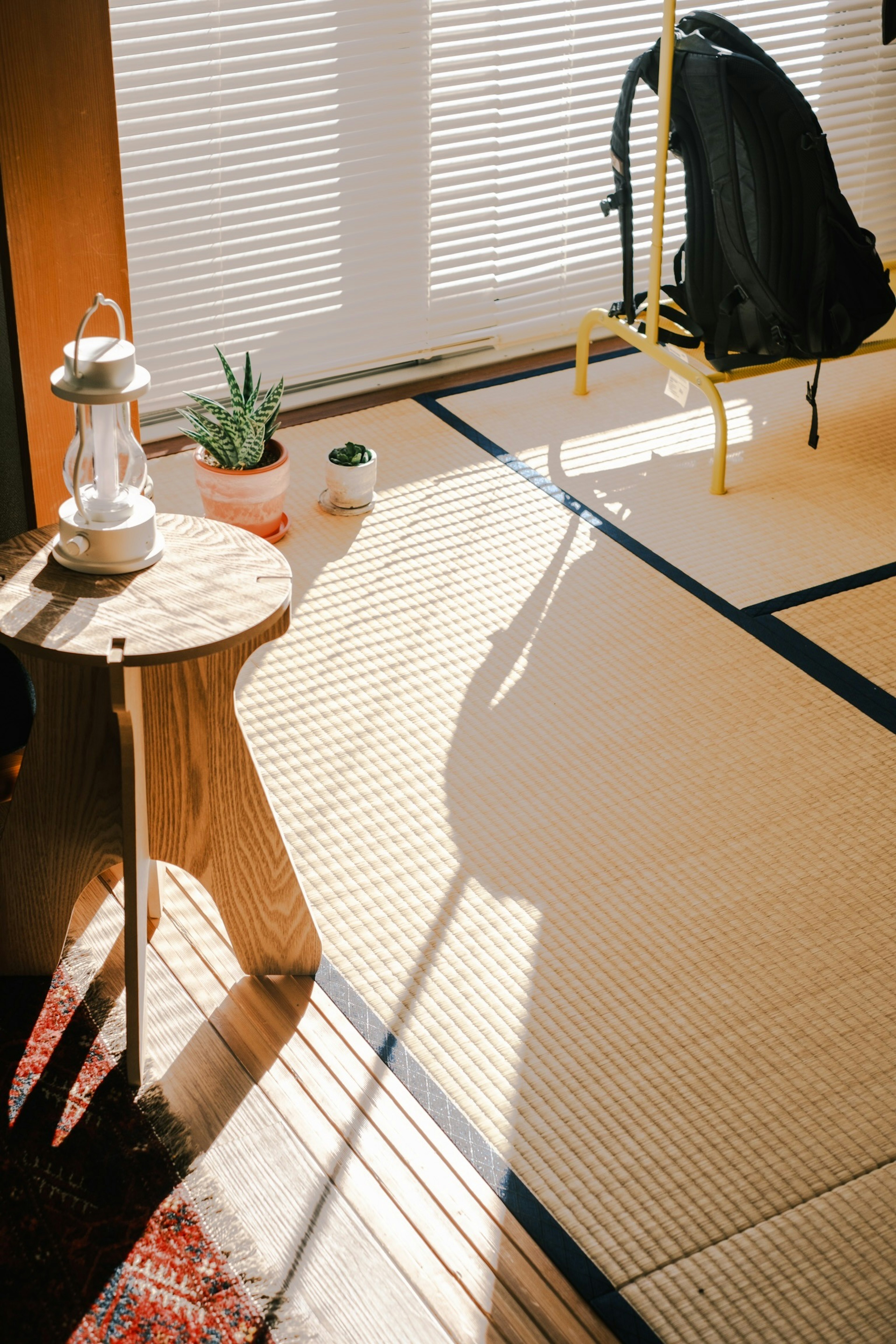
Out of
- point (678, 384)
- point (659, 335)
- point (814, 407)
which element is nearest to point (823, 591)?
point (814, 407)

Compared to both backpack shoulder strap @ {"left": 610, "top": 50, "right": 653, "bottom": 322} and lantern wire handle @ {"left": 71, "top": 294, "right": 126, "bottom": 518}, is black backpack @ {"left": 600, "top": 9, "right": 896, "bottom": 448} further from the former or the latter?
lantern wire handle @ {"left": 71, "top": 294, "right": 126, "bottom": 518}

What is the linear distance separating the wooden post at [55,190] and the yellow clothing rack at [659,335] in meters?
1.35

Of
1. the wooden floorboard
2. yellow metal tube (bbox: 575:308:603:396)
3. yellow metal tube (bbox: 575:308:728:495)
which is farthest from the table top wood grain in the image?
yellow metal tube (bbox: 575:308:603:396)

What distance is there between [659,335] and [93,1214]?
218cm

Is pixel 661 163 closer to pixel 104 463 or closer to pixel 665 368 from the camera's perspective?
pixel 665 368

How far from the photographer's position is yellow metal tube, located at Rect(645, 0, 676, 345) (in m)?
2.59

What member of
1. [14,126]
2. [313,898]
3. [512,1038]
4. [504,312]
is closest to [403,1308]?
[512,1038]

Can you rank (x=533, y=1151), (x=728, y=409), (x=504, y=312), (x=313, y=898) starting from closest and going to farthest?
(x=533, y=1151), (x=313, y=898), (x=728, y=409), (x=504, y=312)

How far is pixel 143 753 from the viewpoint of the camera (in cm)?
147

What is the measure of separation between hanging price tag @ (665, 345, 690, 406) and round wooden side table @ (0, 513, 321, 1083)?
154 cm

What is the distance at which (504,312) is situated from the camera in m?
3.31

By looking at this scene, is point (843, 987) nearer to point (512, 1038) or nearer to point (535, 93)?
point (512, 1038)

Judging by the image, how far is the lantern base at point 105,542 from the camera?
1.44 metres

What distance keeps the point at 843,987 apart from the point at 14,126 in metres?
1.48
